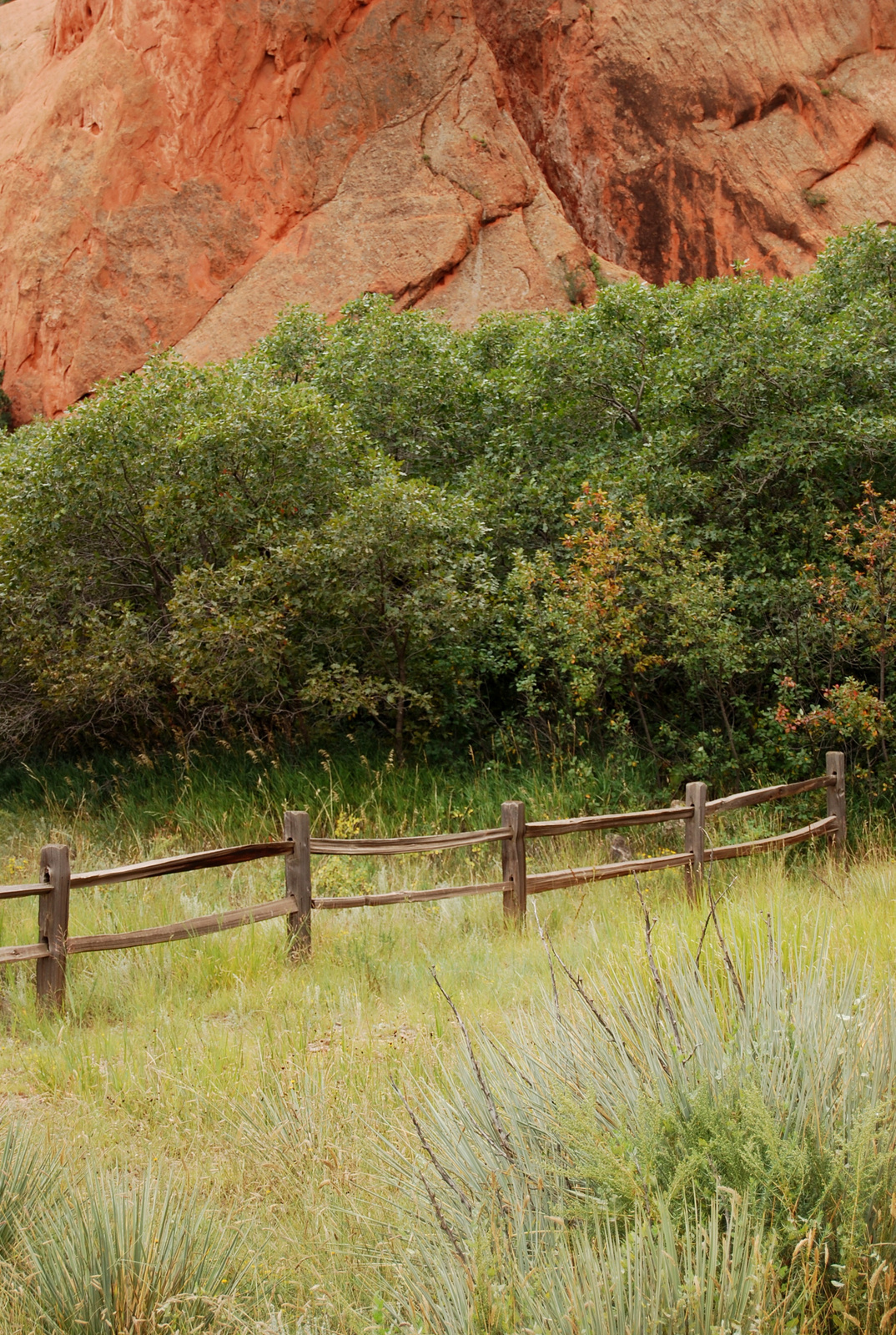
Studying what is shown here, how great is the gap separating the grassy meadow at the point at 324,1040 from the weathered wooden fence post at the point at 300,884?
118 millimetres

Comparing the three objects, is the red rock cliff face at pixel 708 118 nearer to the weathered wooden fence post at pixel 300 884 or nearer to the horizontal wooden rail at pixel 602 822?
the horizontal wooden rail at pixel 602 822

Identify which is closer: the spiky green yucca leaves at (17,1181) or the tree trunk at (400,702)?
the spiky green yucca leaves at (17,1181)

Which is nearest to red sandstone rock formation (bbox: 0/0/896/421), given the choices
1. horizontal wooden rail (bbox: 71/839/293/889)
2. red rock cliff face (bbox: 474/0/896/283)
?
red rock cliff face (bbox: 474/0/896/283)

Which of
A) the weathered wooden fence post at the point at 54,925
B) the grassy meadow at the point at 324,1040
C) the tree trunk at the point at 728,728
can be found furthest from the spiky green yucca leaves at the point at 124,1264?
the tree trunk at the point at 728,728

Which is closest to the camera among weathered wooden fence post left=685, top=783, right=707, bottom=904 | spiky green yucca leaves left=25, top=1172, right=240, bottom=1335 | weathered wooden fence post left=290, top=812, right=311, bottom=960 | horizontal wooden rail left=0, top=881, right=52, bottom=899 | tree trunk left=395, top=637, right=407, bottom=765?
spiky green yucca leaves left=25, top=1172, right=240, bottom=1335

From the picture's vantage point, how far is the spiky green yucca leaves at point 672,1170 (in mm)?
1914

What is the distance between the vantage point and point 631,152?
96.6 ft

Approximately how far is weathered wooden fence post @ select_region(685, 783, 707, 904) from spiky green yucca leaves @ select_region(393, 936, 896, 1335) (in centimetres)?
451

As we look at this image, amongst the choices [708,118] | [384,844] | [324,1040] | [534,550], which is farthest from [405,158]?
[324,1040]

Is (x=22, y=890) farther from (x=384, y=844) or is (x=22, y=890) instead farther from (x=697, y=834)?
(x=697, y=834)

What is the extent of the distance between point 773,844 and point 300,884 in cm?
400

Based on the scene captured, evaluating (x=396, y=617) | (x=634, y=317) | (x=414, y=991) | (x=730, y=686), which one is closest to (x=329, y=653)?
(x=396, y=617)

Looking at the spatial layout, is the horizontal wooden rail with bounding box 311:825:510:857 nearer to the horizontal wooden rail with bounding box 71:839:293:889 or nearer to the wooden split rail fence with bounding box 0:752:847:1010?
the wooden split rail fence with bounding box 0:752:847:1010

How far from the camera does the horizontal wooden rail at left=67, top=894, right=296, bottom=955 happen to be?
5.25 m
